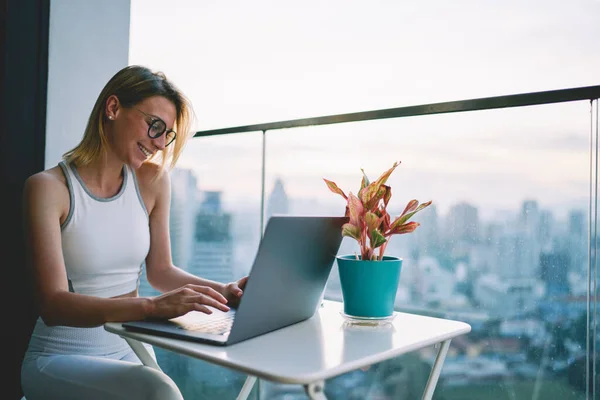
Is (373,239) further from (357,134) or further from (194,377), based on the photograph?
(194,377)

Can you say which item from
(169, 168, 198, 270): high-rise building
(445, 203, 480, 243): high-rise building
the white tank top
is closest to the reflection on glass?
(445, 203, 480, 243): high-rise building

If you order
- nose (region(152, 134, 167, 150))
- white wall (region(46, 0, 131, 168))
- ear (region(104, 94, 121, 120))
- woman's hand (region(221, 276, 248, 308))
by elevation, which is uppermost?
white wall (region(46, 0, 131, 168))

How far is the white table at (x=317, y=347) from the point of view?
93cm

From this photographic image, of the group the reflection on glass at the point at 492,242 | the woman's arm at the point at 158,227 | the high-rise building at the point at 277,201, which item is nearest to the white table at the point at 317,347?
the reflection on glass at the point at 492,242

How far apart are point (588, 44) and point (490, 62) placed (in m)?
0.42

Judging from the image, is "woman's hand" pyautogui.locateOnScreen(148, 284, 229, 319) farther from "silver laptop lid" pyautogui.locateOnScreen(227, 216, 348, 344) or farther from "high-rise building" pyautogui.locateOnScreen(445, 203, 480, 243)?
"high-rise building" pyautogui.locateOnScreen(445, 203, 480, 243)

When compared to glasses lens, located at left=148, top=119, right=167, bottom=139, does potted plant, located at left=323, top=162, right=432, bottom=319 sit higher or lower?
lower

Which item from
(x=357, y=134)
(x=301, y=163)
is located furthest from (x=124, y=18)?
(x=357, y=134)

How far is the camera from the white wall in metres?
2.32

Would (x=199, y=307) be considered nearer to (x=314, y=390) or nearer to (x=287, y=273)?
(x=287, y=273)

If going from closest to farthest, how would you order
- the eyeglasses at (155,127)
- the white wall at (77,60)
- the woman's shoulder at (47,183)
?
1. the woman's shoulder at (47,183)
2. the eyeglasses at (155,127)
3. the white wall at (77,60)

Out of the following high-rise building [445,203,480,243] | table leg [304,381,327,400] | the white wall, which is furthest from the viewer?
the white wall

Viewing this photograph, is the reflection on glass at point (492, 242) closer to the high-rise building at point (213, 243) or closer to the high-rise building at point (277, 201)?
the high-rise building at point (277, 201)

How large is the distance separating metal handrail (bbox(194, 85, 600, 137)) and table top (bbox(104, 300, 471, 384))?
1.98ft
